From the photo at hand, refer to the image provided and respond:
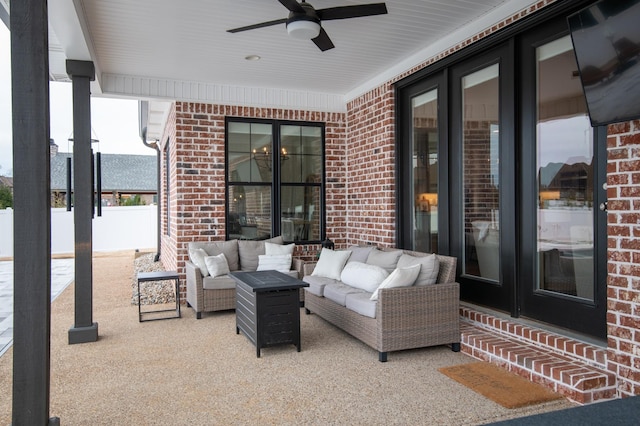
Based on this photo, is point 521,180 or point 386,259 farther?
point 386,259

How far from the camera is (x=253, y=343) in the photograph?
451 cm

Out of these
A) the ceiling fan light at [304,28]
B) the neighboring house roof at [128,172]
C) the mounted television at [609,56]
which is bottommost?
the mounted television at [609,56]

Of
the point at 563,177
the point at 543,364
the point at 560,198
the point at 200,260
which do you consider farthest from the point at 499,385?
the point at 200,260

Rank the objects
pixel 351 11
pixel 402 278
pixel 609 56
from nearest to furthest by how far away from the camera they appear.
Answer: pixel 609 56, pixel 351 11, pixel 402 278

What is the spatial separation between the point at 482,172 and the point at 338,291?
77.1 inches

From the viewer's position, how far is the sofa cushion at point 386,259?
205 inches

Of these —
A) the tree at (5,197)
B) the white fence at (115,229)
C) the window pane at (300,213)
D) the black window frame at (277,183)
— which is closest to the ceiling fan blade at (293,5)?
the black window frame at (277,183)

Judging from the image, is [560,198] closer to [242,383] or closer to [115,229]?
[242,383]

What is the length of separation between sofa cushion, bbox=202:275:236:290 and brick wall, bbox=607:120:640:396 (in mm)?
4231

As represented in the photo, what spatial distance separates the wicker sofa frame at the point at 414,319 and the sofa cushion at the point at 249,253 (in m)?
2.37

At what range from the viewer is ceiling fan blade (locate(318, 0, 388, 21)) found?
3.53 meters

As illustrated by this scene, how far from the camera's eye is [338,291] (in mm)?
5027

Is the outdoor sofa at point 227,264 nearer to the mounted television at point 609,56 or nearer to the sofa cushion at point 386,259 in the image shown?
the sofa cushion at point 386,259

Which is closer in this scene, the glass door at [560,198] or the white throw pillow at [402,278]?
the glass door at [560,198]
